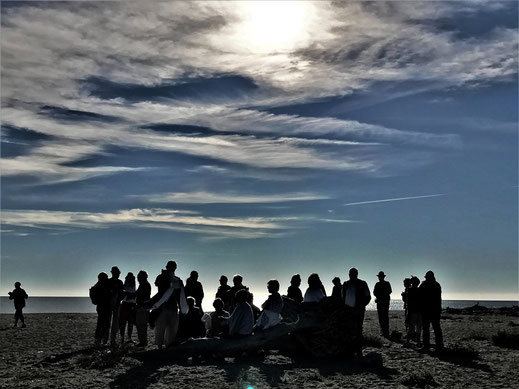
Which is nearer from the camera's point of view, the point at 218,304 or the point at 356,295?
the point at 356,295

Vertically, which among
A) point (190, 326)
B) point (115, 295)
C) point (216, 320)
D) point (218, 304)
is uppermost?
point (115, 295)

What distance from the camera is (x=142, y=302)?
1817 cm

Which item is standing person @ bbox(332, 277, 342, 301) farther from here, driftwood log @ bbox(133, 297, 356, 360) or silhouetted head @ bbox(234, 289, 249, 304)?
silhouetted head @ bbox(234, 289, 249, 304)

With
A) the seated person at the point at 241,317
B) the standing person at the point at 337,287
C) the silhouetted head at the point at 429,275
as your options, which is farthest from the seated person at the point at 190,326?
the silhouetted head at the point at 429,275

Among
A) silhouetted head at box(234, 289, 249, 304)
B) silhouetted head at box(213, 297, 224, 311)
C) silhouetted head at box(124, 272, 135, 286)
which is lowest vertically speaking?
silhouetted head at box(213, 297, 224, 311)

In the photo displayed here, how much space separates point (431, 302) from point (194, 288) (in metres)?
6.75

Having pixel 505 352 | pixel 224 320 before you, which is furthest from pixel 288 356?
pixel 505 352

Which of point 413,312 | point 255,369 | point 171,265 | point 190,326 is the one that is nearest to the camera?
point 255,369

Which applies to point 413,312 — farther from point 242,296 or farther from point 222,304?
point 242,296

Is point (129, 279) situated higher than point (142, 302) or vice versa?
point (129, 279)

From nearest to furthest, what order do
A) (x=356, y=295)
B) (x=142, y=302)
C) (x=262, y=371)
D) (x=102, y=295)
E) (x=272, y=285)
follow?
(x=262, y=371) → (x=272, y=285) → (x=356, y=295) → (x=102, y=295) → (x=142, y=302)

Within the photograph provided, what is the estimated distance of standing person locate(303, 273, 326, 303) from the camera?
52.3 feet

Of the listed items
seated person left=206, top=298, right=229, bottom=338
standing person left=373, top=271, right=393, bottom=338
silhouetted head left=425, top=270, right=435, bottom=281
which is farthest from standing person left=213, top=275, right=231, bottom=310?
silhouetted head left=425, top=270, right=435, bottom=281

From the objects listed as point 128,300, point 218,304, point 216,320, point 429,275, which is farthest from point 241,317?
point 429,275
